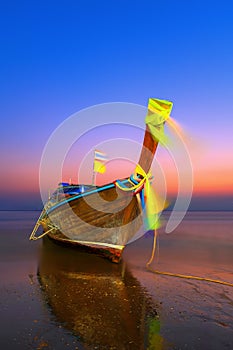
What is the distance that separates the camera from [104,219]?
14.1 m

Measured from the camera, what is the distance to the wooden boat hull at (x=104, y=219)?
1378cm

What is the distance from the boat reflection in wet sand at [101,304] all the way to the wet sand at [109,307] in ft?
0.06

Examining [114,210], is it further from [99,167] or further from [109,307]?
[109,307]

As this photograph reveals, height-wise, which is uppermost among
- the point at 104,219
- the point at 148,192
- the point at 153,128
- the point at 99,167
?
the point at 153,128

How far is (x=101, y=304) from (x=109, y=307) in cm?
30

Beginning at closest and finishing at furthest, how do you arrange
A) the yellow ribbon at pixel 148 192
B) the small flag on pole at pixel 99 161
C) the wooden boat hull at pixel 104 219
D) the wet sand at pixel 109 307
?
the wet sand at pixel 109 307 → the yellow ribbon at pixel 148 192 → the wooden boat hull at pixel 104 219 → the small flag on pole at pixel 99 161

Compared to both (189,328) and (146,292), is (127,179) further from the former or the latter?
(189,328)

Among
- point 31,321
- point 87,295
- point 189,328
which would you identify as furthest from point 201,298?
point 31,321

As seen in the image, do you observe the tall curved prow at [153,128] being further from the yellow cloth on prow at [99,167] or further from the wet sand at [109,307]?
the wet sand at [109,307]

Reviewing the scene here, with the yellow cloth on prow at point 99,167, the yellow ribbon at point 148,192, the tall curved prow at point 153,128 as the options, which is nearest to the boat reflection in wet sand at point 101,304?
the yellow ribbon at point 148,192

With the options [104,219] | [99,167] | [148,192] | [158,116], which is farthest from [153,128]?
[99,167]

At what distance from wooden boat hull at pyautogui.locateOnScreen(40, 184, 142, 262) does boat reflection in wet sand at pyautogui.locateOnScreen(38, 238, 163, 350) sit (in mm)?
1025

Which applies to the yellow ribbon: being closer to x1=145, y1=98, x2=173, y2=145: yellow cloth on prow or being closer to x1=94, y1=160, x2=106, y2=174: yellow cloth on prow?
x1=145, y1=98, x2=173, y2=145: yellow cloth on prow

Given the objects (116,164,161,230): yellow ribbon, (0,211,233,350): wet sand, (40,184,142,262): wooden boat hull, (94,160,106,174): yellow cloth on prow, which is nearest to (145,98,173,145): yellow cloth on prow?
(116,164,161,230): yellow ribbon
